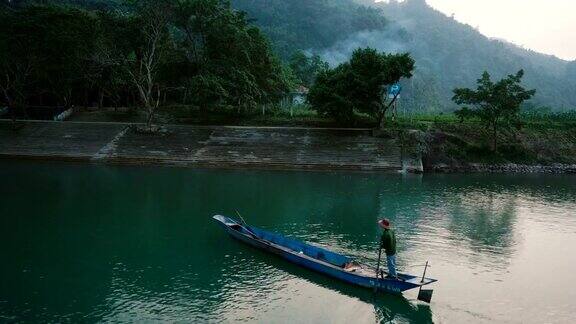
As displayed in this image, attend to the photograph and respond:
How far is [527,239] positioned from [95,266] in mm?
16849

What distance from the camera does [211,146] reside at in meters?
42.6

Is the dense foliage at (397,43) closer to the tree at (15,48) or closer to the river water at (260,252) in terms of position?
the tree at (15,48)

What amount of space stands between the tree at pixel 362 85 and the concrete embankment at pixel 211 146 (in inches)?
96.5

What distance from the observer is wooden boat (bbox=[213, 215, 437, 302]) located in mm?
13914

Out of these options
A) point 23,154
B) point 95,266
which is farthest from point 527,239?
point 23,154

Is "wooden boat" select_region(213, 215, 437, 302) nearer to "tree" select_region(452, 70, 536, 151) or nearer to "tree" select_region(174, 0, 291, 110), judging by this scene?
"tree" select_region(174, 0, 291, 110)

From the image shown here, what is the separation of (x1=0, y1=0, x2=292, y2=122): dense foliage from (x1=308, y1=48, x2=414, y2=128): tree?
7.92m

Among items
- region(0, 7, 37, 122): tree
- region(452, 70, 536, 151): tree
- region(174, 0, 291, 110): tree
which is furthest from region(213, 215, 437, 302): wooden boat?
region(0, 7, 37, 122): tree

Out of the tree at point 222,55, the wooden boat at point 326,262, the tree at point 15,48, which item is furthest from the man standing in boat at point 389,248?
the tree at point 15,48

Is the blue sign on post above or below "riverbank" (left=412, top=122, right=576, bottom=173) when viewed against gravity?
above

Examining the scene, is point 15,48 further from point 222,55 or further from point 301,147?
point 301,147

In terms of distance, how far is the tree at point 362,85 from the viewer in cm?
4191

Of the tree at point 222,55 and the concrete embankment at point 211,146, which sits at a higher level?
the tree at point 222,55

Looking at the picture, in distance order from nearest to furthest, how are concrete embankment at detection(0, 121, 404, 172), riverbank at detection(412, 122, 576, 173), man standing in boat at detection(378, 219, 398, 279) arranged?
man standing in boat at detection(378, 219, 398, 279)
concrete embankment at detection(0, 121, 404, 172)
riverbank at detection(412, 122, 576, 173)
